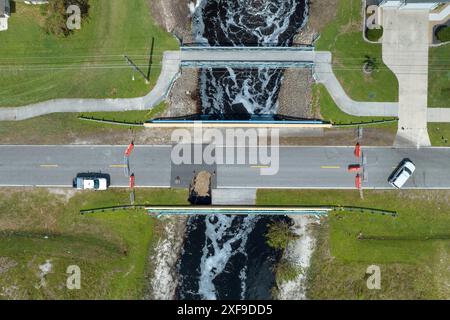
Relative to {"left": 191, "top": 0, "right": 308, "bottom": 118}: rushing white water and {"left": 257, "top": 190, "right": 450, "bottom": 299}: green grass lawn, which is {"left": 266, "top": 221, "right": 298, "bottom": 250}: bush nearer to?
{"left": 257, "top": 190, "right": 450, "bottom": 299}: green grass lawn

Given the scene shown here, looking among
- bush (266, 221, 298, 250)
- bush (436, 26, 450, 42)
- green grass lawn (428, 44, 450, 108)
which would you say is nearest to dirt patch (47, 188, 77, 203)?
bush (266, 221, 298, 250)

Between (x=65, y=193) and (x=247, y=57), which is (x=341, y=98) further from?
(x=65, y=193)

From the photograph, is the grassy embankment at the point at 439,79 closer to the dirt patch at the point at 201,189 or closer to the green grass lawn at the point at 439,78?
the green grass lawn at the point at 439,78

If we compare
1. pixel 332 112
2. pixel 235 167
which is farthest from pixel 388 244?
pixel 235 167

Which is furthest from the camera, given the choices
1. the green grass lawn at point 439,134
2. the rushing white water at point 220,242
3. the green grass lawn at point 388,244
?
the rushing white water at point 220,242

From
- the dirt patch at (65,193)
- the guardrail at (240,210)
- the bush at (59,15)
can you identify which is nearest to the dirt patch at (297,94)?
the guardrail at (240,210)
